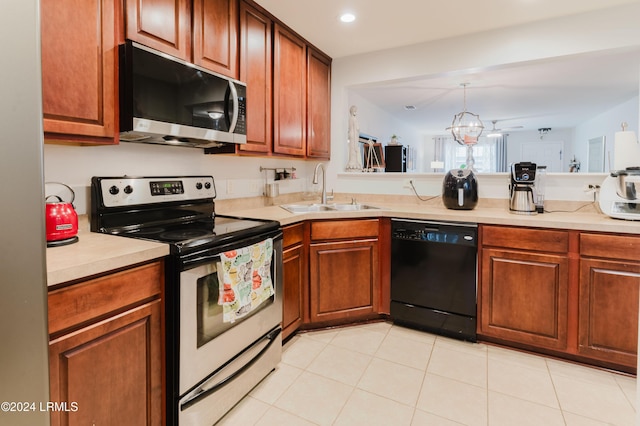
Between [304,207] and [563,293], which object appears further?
[304,207]

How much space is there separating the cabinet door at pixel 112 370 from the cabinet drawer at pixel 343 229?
4.23 feet

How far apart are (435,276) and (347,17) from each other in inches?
79.6

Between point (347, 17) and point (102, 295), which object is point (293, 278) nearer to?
point (102, 295)

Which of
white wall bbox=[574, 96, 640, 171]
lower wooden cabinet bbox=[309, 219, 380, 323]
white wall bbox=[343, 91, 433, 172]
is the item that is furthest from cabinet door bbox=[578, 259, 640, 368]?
white wall bbox=[574, 96, 640, 171]

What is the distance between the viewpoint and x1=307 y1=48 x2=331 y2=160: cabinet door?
9.76 feet

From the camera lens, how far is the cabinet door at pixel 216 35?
1856 millimetres

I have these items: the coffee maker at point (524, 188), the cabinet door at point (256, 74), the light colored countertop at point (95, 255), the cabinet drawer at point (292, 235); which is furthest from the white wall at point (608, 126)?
the light colored countertop at point (95, 255)

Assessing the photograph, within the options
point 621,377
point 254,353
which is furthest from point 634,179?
point 254,353

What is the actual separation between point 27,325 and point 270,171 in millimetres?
2354

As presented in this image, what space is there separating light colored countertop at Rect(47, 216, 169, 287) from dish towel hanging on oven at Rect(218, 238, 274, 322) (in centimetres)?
32

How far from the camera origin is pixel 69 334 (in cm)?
105

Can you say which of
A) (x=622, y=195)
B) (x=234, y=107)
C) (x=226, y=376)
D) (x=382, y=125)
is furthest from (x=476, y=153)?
(x=226, y=376)

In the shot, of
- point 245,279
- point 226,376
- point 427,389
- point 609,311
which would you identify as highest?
point 245,279

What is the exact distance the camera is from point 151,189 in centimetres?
185
